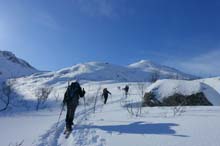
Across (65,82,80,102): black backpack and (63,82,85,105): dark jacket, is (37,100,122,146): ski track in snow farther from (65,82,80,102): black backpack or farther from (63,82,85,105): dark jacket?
(65,82,80,102): black backpack

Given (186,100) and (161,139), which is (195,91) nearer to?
(186,100)

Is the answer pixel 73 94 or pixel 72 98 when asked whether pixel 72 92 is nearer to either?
pixel 73 94

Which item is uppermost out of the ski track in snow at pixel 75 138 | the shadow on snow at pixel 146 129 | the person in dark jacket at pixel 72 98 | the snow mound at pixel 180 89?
the snow mound at pixel 180 89

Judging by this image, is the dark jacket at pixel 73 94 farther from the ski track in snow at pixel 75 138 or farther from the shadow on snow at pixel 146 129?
the shadow on snow at pixel 146 129

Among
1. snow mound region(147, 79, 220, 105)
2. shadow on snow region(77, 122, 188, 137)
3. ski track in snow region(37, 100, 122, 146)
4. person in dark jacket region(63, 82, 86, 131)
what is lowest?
ski track in snow region(37, 100, 122, 146)

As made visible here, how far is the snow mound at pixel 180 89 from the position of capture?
17578mm

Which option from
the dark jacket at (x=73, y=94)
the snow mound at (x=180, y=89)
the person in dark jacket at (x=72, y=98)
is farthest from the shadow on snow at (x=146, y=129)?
the snow mound at (x=180, y=89)

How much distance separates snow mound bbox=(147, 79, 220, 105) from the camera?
1758 cm

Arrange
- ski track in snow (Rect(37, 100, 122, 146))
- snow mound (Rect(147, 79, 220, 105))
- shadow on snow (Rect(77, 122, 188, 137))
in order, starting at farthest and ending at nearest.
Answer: snow mound (Rect(147, 79, 220, 105)) < shadow on snow (Rect(77, 122, 188, 137)) < ski track in snow (Rect(37, 100, 122, 146))

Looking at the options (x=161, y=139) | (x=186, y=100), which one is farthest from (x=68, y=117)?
(x=186, y=100)

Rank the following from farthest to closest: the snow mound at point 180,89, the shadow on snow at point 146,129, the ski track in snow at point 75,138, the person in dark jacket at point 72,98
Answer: the snow mound at point 180,89 → the person in dark jacket at point 72,98 → the shadow on snow at point 146,129 → the ski track in snow at point 75,138

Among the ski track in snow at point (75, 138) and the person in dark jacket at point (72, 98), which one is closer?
the ski track in snow at point (75, 138)

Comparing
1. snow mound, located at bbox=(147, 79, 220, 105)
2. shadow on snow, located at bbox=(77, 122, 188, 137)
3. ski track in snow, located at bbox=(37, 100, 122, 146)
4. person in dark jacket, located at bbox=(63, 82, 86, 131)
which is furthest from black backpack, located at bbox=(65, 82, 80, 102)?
snow mound, located at bbox=(147, 79, 220, 105)

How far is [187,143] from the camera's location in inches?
254
